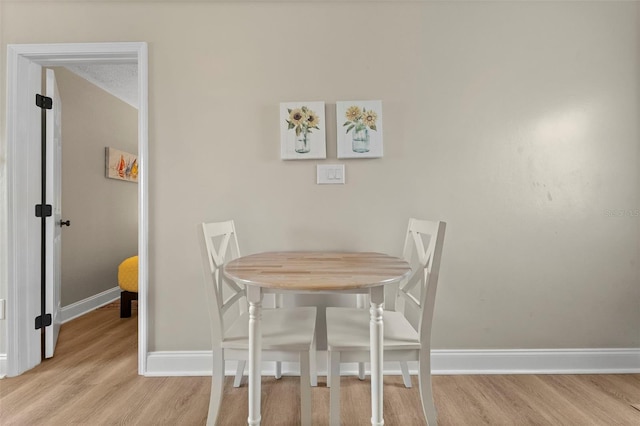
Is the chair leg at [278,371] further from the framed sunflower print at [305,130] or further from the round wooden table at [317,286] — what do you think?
the framed sunflower print at [305,130]

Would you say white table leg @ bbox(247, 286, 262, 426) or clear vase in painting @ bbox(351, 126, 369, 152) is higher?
clear vase in painting @ bbox(351, 126, 369, 152)

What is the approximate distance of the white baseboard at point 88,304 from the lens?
2.87 metres

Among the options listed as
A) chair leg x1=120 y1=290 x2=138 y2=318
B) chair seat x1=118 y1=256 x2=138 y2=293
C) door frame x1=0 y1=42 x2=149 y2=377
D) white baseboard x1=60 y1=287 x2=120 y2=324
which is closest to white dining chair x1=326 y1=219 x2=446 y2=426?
door frame x1=0 y1=42 x2=149 y2=377

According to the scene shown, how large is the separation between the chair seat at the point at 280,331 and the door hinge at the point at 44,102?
1.83 metres

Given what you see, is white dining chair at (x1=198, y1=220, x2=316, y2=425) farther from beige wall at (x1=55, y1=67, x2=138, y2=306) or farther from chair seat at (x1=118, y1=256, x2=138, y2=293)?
beige wall at (x1=55, y1=67, x2=138, y2=306)

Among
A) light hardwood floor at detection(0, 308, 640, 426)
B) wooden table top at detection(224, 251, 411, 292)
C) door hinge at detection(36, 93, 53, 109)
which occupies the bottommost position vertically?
light hardwood floor at detection(0, 308, 640, 426)

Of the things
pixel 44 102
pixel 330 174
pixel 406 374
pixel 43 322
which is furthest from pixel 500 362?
pixel 44 102

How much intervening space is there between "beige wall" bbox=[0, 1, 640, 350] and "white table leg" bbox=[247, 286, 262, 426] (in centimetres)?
81

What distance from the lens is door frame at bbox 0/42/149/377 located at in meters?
1.92

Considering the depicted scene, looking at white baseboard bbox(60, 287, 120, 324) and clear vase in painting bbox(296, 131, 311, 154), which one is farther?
white baseboard bbox(60, 287, 120, 324)

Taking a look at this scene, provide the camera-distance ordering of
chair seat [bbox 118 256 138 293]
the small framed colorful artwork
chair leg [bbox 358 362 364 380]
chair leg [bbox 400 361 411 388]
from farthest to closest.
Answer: the small framed colorful artwork
chair seat [bbox 118 256 138 293]
chair leg [bbox 358 362 364 380]
chair leg [bbox 400 361 411 388]

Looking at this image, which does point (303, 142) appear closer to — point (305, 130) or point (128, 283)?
point (305, 130)

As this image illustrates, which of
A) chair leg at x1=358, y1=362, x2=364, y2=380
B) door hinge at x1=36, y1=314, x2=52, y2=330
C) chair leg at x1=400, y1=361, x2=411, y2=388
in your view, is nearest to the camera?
chair leg at x1=400, y1=361, x2=411, y2=388

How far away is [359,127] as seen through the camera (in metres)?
1.91
